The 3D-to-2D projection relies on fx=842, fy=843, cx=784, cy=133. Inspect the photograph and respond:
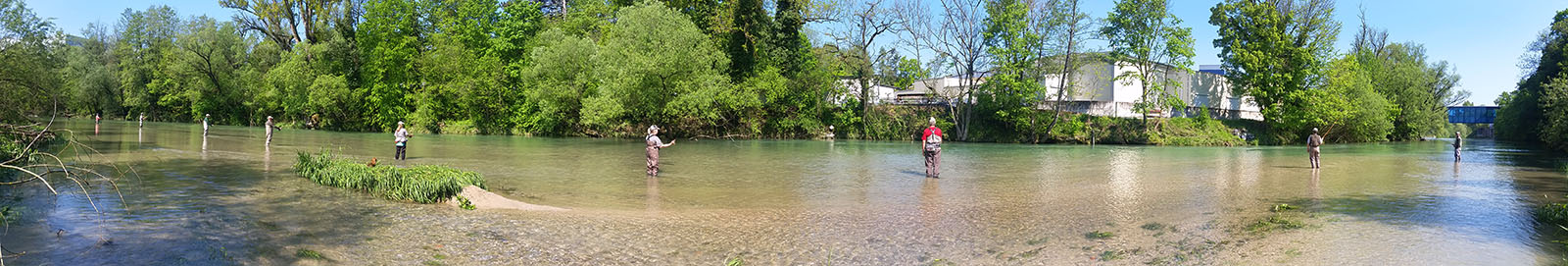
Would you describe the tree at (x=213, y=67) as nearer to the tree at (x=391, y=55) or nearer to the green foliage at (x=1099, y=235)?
the tree at (x=391, y=55)

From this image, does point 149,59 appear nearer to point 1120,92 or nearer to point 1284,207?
point 1120,92

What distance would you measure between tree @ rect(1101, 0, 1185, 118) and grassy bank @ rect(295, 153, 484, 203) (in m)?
46.6

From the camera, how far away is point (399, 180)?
42.7ft

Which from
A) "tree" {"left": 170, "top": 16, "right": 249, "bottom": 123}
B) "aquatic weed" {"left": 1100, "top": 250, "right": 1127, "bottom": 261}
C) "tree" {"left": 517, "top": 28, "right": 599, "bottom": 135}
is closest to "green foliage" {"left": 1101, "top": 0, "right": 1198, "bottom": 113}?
"tree" {"left": 517, "top": 28, "right": 599, "bottom": 135}

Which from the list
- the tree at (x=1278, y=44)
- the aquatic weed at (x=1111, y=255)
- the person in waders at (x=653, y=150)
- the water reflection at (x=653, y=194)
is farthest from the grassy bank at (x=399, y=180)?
the tree at (x=1278, y=44)

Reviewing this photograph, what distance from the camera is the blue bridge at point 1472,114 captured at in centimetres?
8869

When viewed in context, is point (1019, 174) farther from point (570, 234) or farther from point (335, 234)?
point (335, 234)

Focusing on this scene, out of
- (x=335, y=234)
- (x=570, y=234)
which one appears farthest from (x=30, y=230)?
(x=570, y=234)

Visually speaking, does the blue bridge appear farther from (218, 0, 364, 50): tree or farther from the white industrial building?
(218, 0, 364, 50): tree

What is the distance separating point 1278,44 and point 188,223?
5807cm

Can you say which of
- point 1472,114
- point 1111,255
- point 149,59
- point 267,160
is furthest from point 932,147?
point 1472,114

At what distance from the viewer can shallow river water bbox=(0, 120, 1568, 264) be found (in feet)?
27.4

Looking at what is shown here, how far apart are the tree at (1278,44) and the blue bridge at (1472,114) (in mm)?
51081

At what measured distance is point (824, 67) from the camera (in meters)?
55.6
